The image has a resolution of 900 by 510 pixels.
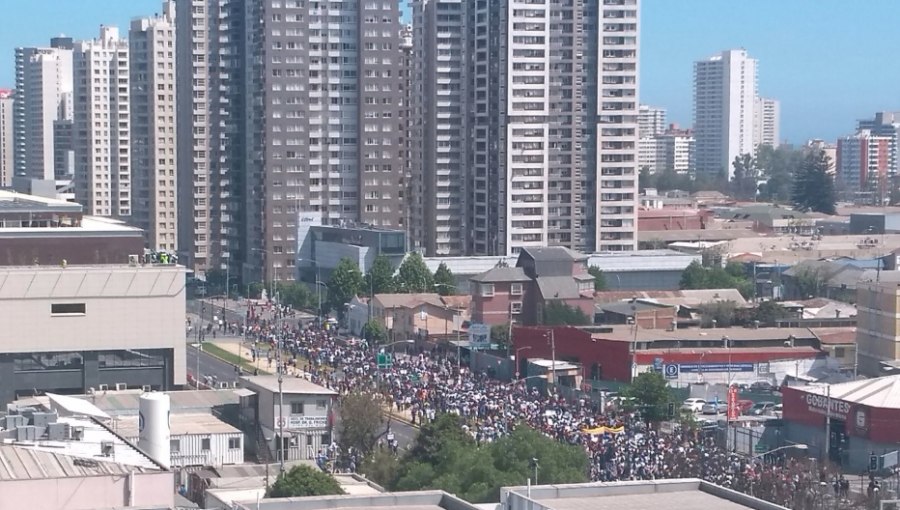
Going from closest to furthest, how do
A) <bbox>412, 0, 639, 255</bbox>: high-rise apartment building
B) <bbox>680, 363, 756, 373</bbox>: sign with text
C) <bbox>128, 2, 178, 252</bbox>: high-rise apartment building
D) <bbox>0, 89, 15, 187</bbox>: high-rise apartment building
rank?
1. <bbox>680, 363, 756, 373</bbox>: sign with text
2. <bbox>412, 0, 639, 255</bbox>: high-rise apartment building
3. <bbox>128, 2, 178, 252</bbox>: high-rise apartment building
4. <bbox>0, 89, 15, 187</bbox>: high-rise apartment building

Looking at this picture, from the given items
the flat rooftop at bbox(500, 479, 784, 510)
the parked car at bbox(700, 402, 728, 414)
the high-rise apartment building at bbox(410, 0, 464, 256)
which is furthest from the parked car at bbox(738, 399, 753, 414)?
the high-rise apartment building at bbox(410, 0, 464, 256)

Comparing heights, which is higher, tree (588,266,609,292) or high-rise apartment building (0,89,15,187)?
high-rise apartment building (0,89,15,187)

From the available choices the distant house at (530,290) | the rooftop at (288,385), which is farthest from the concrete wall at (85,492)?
the distant house at (530,290)

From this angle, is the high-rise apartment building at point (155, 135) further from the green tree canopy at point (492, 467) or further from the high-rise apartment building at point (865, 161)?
the high-rise apartment building at point (865, 161)

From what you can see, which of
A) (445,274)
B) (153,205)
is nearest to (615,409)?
(445,274)

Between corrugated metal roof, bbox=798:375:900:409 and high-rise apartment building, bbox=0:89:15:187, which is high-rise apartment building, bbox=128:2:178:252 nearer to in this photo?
high-rise apartment building, bbox=0:89:15:187

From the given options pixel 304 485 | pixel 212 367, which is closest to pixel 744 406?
pixel 212 367
